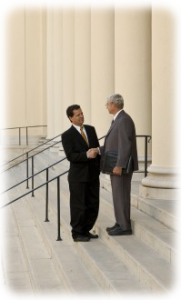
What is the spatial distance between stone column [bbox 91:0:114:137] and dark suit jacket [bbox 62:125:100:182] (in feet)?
19.5

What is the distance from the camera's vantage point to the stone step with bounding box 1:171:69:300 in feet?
24.0

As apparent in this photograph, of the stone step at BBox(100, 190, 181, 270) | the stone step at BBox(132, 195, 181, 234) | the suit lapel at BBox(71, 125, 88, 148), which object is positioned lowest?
the stone step at BBox(100, 190, 181, 270)

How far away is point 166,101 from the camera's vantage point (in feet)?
30.7

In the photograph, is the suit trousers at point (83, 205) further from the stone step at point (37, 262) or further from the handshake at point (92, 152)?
the stone step at point (37, 262)

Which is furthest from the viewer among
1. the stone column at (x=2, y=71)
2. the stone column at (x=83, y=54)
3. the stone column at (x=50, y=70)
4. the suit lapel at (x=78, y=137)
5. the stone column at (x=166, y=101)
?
the stone column at (x=2, y=71)

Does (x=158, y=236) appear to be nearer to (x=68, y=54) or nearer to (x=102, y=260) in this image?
(x=102, y=260)

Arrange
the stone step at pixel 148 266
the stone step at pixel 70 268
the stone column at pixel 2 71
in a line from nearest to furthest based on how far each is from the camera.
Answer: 1. the stone step at pixel 148 266
2. the stone step at pixel 70 268
3. the stone column at pixel 2 71

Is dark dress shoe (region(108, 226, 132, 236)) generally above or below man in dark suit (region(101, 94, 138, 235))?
below

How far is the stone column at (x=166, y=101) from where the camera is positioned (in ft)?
30.3

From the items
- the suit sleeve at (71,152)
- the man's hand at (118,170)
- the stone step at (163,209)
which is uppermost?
the suit sleeve at (71,152)

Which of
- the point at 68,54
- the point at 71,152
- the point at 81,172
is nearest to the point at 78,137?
the point at 71,152

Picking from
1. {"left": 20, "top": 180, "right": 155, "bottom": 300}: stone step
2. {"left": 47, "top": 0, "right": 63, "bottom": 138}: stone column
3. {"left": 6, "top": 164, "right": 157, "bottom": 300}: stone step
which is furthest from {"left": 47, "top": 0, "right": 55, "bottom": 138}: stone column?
{"left": 6, "top": 164, "right": 157, "bottom": 300}: stone step

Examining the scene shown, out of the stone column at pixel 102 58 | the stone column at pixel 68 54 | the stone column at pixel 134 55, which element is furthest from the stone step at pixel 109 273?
the stone column at pixel 68 54

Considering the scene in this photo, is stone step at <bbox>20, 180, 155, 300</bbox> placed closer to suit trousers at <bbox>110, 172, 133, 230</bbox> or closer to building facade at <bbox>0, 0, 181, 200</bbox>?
suit trousers at <bbox>110, 172, 133, 230</bbox>
